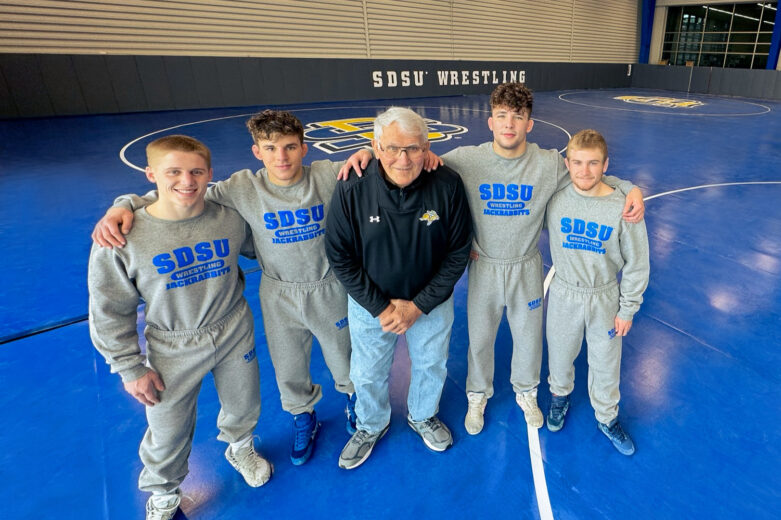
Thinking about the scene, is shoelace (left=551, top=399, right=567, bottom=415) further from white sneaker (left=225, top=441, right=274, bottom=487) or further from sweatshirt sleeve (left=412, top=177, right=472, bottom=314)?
white sneaker (left=225, top=441, right=274, bottom=487)

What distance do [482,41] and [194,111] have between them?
Result: 518 inches

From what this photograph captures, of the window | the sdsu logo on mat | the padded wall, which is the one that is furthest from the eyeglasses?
the window

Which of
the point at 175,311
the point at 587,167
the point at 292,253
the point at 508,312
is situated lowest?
the point at 508,312

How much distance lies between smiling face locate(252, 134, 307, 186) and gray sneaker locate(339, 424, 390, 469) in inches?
63.1

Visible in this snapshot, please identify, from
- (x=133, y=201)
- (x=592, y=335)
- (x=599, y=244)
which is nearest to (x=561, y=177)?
(x=599, y=244)

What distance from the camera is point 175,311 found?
209 centimetres

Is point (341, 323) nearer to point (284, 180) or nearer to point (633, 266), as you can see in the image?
point (284, 180)

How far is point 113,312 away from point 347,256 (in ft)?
3.70

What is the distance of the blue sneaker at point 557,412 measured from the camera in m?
2.71

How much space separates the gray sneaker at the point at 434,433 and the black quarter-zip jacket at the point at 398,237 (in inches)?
34.3

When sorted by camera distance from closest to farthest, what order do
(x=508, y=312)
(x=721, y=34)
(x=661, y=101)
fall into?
(x=508, y=312), (x=661, y=101), (x=721, y=34)

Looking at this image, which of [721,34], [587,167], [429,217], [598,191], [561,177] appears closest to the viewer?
[429,217]

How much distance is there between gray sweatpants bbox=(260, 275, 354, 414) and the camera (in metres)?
2.42

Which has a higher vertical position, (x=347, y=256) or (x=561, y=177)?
(x=561, y=177)
